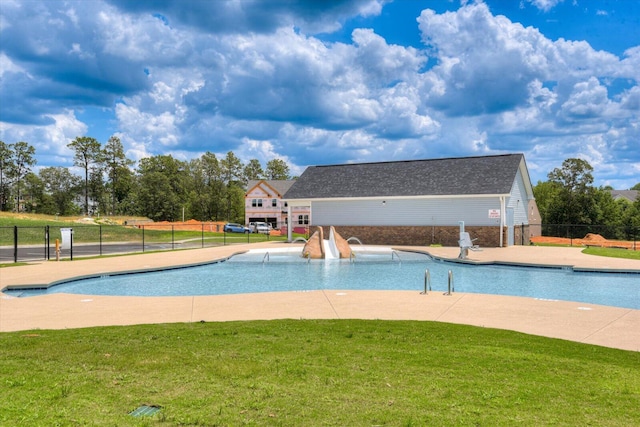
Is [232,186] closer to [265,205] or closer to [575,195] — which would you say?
[265,205]

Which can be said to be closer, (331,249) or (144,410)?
(144,410)

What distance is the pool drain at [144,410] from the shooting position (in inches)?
163

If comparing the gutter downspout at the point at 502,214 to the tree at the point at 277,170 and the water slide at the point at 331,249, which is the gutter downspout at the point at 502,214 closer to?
the water slide at the point at 331,249

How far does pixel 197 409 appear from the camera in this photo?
423cm

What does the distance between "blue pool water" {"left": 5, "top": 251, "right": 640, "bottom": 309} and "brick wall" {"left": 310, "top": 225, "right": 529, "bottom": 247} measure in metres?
9.77

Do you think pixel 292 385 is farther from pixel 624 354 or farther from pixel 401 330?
pixel 624 354

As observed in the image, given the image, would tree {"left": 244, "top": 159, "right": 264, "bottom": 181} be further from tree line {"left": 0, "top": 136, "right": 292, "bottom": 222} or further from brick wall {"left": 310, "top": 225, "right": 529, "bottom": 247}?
brick wall {"left": 310, "top": 225, "right": 529, "bottom": 247}

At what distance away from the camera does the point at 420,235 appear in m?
31.6

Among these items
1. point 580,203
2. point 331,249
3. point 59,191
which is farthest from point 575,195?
point 59,191

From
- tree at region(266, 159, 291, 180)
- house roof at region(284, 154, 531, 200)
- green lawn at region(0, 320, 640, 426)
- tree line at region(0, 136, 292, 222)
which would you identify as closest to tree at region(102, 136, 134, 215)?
tree line at region(0, 136, 292, 222)

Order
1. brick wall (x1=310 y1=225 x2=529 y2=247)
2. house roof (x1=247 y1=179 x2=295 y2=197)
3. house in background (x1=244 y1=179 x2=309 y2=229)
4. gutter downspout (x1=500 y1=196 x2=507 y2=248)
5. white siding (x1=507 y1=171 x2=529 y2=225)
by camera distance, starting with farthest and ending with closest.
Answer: house roof (x1=247 y1=179 x2=295 y2=197)
house in background (x1=244 y1=179 x2=309 y2=229)
white siding (x1=507 y1=171 x2=529 y2=225)
brick wall (x1=310 y1=225 x2=529 y2=247)
gutter downspout (x1=500 y1=196 x2=507 y2=248)

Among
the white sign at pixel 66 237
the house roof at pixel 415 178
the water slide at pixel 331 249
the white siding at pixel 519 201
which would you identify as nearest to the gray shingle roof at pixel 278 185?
the house roof at pixel 415 178

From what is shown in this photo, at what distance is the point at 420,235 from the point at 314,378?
2735cm

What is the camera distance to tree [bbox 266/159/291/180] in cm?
9350
